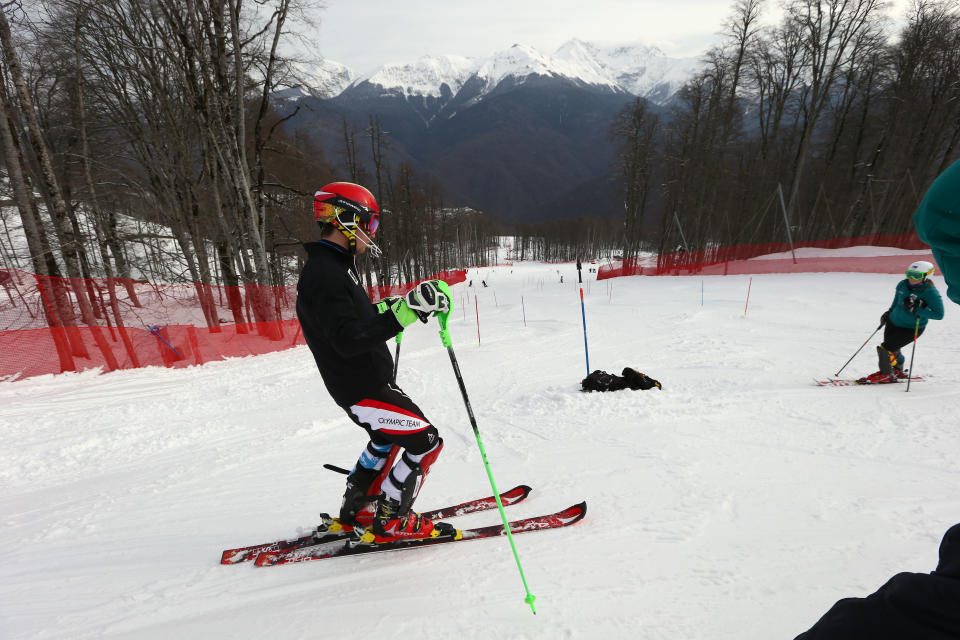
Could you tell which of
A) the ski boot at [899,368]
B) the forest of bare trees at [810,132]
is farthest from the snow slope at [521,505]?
the forest of bare trees at [810,132]

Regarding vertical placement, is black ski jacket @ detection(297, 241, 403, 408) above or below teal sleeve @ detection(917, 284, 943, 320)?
above

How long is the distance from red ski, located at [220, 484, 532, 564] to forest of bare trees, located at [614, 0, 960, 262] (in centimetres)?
2187

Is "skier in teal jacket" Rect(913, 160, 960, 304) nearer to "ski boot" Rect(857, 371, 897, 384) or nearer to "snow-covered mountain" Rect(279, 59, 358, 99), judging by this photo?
"ski boot" Rect(857, 371, 897, 384)

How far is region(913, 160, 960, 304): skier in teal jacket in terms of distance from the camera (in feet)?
2.86

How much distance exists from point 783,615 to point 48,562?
5.38m

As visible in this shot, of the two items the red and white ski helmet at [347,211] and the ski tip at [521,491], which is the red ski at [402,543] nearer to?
the ski tip at [521,491]

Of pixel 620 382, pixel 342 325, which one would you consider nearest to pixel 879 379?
pixel 620 382

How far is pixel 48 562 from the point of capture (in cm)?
321

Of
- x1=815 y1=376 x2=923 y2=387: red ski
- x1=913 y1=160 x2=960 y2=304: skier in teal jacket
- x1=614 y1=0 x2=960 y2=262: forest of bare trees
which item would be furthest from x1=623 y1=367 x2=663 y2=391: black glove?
x1=614 y1=0 x2=960 y2=262: forest of bare trees

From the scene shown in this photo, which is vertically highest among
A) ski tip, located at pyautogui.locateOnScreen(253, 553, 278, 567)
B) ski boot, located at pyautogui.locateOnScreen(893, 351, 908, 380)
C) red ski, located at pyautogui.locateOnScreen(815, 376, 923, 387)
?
ski boot, located at pyautogui.locateOnScreen(893, 351, 908, 380)

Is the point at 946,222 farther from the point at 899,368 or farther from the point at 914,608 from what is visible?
the point at 899,368

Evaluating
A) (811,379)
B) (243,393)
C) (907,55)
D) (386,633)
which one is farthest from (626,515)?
(907,55)

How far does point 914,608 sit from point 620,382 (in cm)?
581

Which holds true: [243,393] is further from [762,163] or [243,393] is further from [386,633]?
[762,163]
